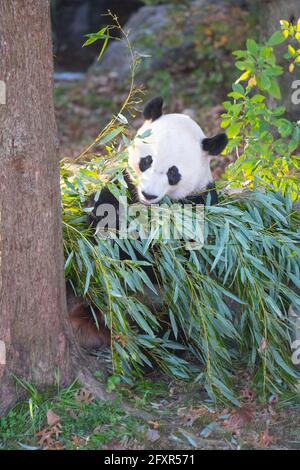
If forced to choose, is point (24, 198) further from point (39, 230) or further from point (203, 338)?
point (203, 338)

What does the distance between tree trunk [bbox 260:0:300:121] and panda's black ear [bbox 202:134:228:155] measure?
2628mm

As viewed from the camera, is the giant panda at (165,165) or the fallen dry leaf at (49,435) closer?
the fallen dry leaf at (49,435)

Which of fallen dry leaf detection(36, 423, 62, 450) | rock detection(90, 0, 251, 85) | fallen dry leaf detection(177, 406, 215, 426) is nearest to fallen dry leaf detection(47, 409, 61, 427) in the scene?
fallen dry leaf detection(36, 423, 62, 450)

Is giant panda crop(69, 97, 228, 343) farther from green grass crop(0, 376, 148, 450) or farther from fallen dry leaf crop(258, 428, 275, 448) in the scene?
fallen dry leaf crop(258, 428, 275, 448)

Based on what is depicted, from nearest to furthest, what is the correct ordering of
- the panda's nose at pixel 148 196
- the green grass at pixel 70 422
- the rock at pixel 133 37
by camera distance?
the green grass at pixel 70 422 < the panda's nose at pixel 148 196 < the rock at pixel 133 37

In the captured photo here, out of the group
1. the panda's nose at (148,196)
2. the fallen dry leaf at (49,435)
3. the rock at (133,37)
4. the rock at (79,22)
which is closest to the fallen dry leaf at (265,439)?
the fallen dry leaf at (49,435)

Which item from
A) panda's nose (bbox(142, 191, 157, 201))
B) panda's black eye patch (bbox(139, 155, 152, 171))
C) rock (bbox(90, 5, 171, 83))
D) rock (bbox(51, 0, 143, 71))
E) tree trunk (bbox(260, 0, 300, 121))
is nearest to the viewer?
panda's nose (bbox(142, 191, 157, 201))

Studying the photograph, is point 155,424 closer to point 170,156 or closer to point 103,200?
point 103,200

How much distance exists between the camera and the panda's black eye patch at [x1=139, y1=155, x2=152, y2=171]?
3.46m

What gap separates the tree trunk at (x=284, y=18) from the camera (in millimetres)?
6047

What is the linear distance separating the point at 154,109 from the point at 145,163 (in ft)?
1.10

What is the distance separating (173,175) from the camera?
3.48 m

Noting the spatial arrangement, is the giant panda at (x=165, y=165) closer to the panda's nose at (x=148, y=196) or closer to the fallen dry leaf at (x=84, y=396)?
the panda's nose at (x=148, y=196)

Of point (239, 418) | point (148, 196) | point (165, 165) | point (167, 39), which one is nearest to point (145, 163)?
point (165, 165)
